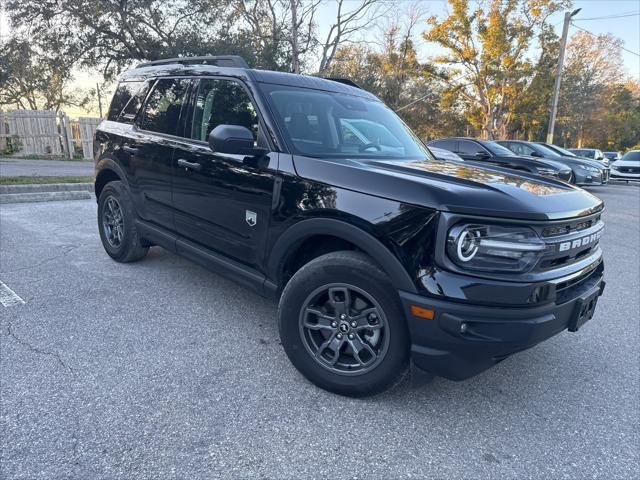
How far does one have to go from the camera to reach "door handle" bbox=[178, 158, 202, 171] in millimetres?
3213

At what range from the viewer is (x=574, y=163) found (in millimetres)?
13055

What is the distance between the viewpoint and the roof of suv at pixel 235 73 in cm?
311

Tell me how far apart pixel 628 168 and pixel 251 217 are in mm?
21710

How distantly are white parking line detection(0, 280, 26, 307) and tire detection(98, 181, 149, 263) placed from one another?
1.00 m

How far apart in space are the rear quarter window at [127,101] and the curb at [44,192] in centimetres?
439

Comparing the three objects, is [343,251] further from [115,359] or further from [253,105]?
[115,359]

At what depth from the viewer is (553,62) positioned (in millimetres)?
30094

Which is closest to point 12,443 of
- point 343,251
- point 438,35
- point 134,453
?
point 134,453

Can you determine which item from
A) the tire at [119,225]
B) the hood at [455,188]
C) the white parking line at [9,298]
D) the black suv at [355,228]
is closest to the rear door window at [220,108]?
the black suv at [355,228]

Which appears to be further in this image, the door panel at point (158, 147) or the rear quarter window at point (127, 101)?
the rear quarter window at point (127, 101)

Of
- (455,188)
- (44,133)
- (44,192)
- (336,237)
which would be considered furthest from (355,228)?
(44,133)

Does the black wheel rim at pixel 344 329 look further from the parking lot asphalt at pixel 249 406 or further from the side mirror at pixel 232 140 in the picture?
the side mirror at pixel 232 140

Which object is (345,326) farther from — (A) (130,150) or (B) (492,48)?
(B) (492,48)

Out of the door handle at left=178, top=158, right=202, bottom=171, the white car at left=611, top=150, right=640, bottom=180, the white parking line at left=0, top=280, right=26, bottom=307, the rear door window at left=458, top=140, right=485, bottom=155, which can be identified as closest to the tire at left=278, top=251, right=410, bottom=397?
the door handle at left=178, top=158, right=202, bottom=171
